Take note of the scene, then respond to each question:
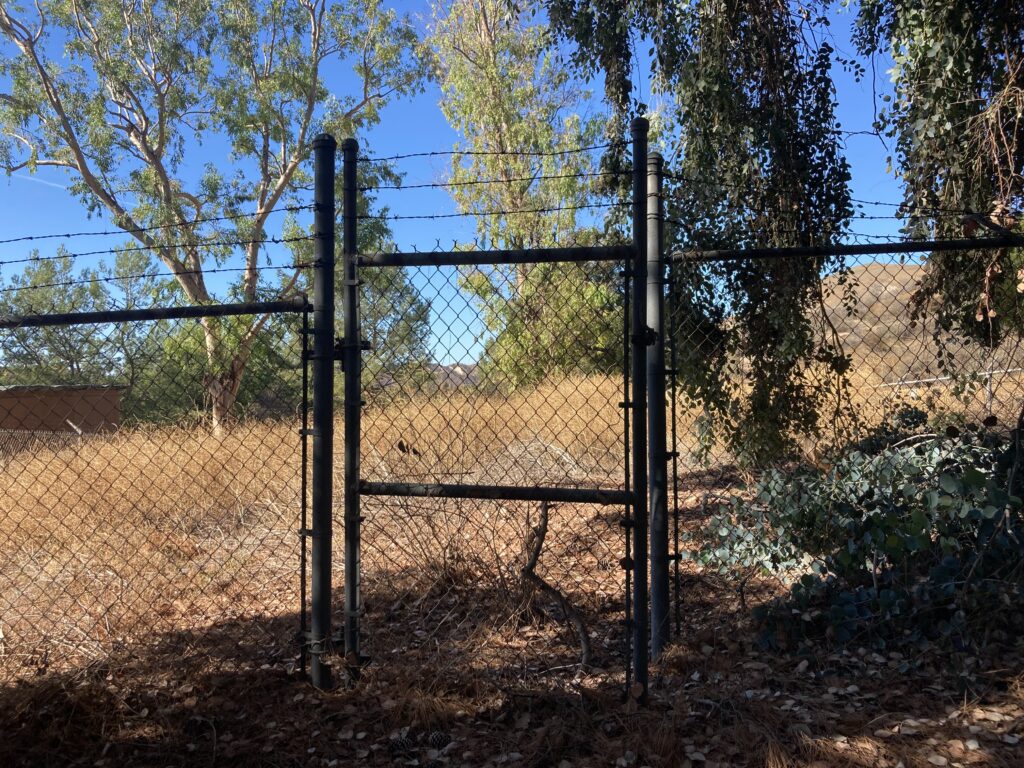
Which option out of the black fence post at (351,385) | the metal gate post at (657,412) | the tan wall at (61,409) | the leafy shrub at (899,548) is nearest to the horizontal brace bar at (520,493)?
the black fence post at (351,385)

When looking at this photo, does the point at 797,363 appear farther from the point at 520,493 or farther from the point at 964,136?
the point at 520,493

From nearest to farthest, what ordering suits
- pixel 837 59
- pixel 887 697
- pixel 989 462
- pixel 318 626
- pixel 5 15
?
pixel 887 697 < pixel 318 626 < pixel 989 462 < pixel 837 59 < pixel 5 15

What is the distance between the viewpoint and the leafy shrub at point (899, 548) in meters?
2.99

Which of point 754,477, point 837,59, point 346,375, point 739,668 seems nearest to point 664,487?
point 739,668

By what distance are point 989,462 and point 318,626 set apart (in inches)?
126

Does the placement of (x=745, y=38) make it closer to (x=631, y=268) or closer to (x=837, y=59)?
(x=837, y=59)

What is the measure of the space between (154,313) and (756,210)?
3.87m

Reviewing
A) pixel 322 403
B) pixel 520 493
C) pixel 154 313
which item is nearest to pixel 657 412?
pixel 520 493

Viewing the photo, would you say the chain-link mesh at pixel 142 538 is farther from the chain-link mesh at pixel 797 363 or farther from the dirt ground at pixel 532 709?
the chain-link mesh at pixel 797 363

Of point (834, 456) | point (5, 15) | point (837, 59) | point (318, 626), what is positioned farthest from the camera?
point (5, 15)

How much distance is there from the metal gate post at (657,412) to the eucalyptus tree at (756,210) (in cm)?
213

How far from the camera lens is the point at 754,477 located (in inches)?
227

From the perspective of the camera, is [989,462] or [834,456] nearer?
[989,462]

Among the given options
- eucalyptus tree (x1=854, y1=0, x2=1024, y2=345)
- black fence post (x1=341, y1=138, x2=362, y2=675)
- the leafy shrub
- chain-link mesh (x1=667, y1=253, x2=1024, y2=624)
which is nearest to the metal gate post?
the leafy shrub
